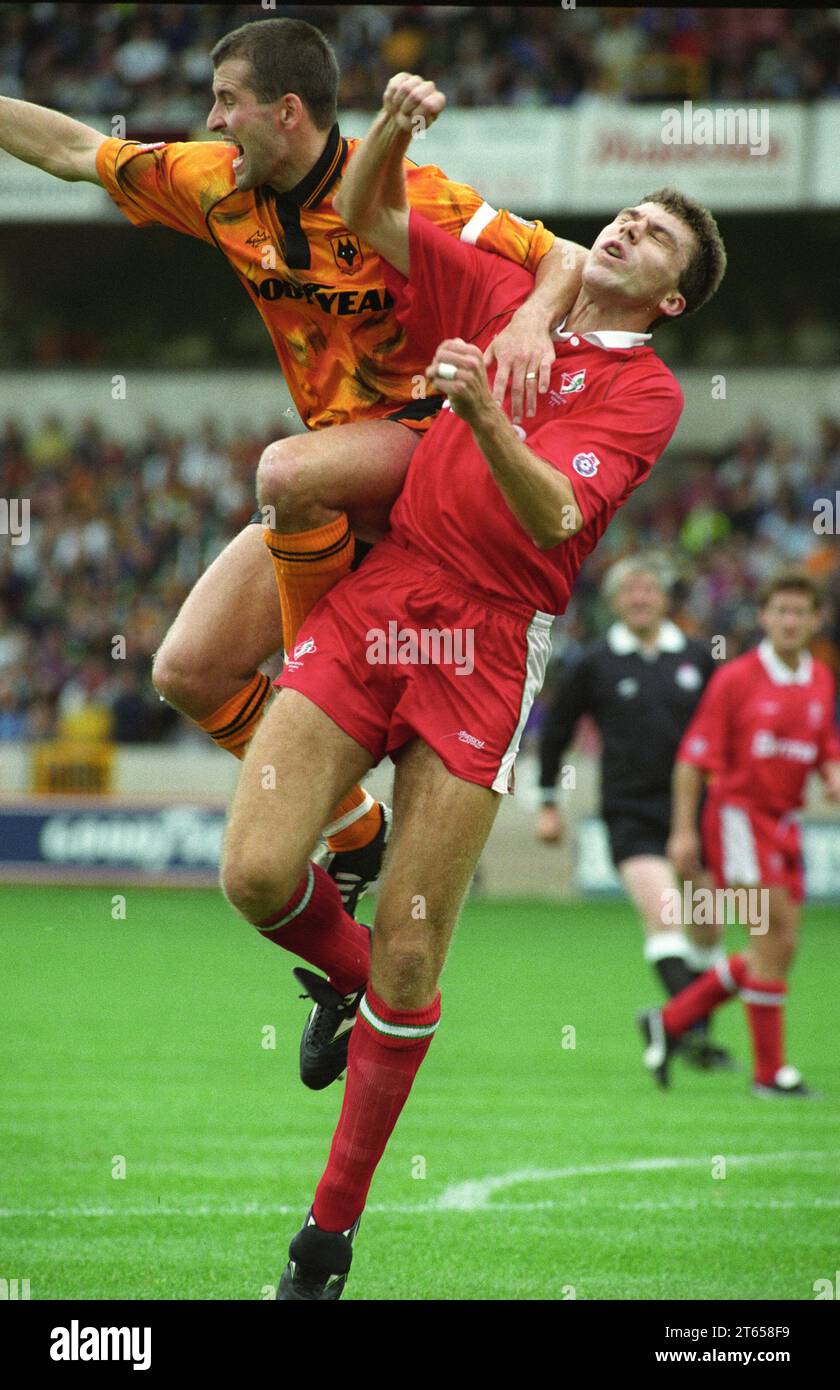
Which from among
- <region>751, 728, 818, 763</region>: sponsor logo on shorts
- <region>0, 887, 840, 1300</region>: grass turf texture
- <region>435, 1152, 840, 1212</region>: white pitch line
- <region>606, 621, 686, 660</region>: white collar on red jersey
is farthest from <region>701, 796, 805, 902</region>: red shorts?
<region>435, 1152, 840, 1212</region>: white pitch line

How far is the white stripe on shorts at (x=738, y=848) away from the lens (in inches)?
339

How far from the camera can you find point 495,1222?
571 cm

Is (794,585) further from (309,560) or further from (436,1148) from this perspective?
(309,560)

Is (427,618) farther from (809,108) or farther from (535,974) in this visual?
(809,108)

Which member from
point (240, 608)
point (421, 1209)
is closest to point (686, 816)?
point (421, 1209)

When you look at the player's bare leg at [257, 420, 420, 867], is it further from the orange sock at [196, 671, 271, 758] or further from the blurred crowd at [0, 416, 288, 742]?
the blurred crowd at [0, 416, 288, 742]

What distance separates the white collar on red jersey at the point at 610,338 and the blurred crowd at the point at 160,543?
45.3 ft

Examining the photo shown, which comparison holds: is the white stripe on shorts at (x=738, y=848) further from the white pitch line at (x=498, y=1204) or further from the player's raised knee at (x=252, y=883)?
the player's raised knee at (x=252, y=883)

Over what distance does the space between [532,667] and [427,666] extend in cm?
30

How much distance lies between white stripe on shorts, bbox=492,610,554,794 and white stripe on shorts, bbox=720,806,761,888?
163 inches

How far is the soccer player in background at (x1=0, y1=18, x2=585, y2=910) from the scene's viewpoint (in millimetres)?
4621

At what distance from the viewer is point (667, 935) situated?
896 centimetres

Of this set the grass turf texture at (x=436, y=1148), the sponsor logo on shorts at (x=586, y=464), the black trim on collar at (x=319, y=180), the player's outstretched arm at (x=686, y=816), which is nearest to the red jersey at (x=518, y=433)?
the sponsor logo on shorts at (x=586, y=464)

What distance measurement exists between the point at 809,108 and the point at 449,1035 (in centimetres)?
1531
